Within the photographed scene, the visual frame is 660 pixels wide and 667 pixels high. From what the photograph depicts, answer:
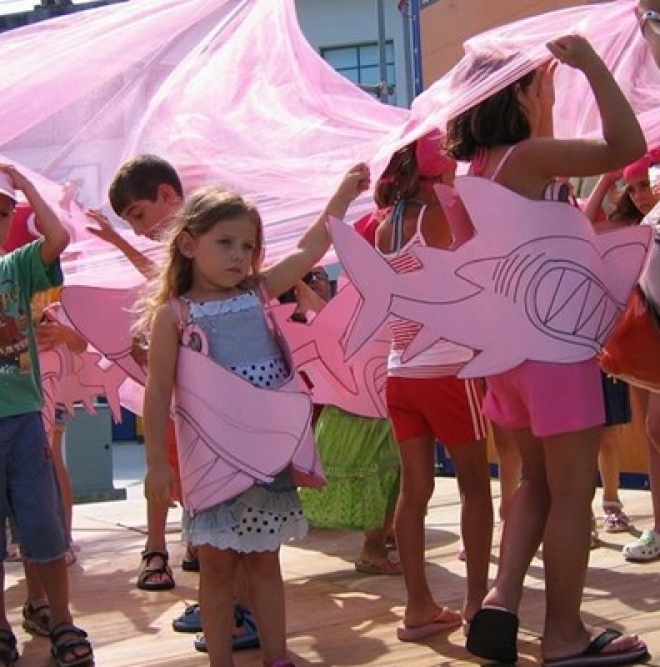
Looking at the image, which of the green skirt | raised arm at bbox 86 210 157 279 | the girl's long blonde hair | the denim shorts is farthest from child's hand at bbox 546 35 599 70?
the green skirt

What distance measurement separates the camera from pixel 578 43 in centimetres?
268

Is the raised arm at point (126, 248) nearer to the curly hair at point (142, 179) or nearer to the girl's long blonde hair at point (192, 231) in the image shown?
the curly hair at point (142, 179)

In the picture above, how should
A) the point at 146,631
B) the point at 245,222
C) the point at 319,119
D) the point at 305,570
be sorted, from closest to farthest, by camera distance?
the point at 245,222 → the point at 146,631 → the point at 319,119 → the point at 305,570

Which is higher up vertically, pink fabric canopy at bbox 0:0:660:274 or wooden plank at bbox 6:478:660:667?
pink fabric canopy at bbox 0:0:660:274

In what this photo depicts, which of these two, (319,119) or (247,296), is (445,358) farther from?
(319,119)

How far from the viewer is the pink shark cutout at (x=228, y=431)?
282 cm

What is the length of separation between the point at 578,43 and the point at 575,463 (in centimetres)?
92

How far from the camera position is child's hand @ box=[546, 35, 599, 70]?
2672mm

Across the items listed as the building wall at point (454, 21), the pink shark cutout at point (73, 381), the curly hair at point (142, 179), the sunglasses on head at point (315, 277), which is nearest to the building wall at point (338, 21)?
the building wall at point (454, 21)

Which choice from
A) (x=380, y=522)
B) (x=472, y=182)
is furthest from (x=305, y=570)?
(x=472, y=182)

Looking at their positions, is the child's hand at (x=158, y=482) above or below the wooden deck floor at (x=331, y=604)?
above

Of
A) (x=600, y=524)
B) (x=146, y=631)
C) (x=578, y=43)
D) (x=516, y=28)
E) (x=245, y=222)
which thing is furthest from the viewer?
(x=600, y=524)

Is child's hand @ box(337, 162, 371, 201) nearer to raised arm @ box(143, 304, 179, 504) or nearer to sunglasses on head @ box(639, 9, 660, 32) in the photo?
raised arm @ box(143, 304, 179, 504)

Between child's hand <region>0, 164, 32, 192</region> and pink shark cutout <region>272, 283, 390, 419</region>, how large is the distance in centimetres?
76
